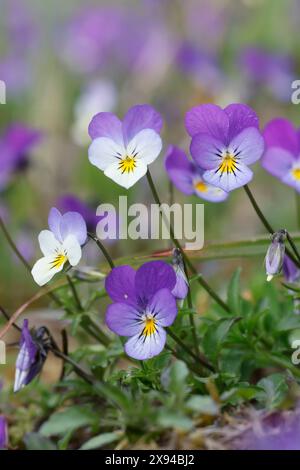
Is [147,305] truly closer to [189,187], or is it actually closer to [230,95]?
[189,187]

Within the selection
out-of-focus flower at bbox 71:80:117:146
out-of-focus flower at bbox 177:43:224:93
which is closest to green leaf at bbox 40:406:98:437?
out-of-focus flower at bbox 71:80:117:146

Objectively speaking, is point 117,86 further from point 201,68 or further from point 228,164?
point 228,164

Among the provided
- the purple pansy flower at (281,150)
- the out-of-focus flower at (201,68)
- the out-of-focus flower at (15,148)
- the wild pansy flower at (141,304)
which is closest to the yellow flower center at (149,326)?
the wild pansy flower at (141,304)

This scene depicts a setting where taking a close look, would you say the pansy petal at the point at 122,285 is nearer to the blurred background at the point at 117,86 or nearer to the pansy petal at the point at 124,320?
the pansy petal at the point at 124,320

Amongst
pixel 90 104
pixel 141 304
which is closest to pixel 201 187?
pixel 141 304
